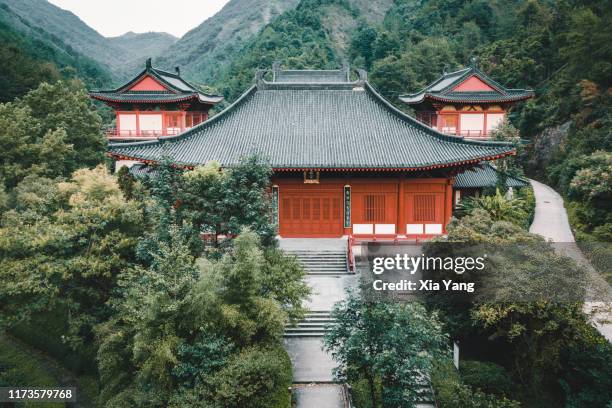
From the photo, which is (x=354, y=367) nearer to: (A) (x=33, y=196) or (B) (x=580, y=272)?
(B) (x=580, y=272)

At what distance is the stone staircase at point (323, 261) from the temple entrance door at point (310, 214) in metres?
1.87

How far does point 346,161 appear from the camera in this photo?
19.6 meters

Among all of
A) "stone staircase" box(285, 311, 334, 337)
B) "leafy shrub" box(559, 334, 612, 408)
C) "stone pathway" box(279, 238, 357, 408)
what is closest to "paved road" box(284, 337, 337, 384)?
"stone pathway" box(279, 238, 357, 408)

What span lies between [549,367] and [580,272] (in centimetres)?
272

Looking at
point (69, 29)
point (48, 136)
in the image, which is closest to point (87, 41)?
point (69, 29)

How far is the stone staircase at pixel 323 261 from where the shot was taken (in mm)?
18266

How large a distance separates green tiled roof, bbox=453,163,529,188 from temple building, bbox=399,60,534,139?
267 inches

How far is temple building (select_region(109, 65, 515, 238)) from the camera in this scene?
19.4 meters

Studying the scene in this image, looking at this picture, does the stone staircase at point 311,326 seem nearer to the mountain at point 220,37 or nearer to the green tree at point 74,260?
the green tree at point 74,260

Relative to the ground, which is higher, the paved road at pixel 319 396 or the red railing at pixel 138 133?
the red railing at pixel 138 133

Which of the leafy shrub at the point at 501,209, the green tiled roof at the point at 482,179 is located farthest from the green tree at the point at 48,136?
the leafy shrub at the point at 501,209

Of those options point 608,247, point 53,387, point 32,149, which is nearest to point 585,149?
point 608,247

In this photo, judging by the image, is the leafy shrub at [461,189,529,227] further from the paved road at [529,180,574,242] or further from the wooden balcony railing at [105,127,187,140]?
the wooden balcony railing at [105,127,187,140]

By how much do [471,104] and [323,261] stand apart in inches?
819
